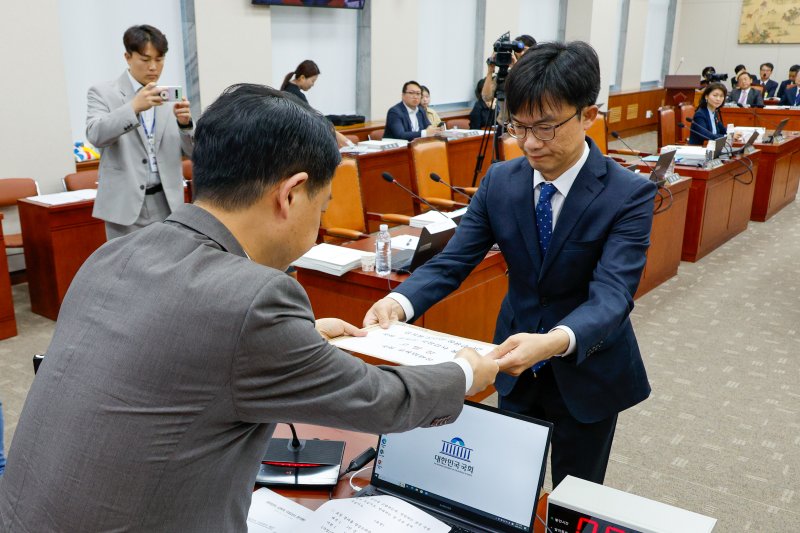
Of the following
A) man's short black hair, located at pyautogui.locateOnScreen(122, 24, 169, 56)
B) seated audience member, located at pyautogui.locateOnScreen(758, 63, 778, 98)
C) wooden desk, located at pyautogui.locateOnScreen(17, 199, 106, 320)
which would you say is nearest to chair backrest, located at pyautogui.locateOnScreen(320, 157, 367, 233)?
man's short black hair, located at pyautogui.locateOnScreen(122, 24, 169, 56)

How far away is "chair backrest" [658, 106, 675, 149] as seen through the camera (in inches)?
294

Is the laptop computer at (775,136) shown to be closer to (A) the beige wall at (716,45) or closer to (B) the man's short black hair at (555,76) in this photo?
(B) the man's short black hair at (555,76)

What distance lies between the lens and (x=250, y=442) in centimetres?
101

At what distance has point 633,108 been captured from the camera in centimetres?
1359

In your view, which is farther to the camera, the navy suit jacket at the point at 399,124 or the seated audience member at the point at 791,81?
the seated audience member at the point at 791,81

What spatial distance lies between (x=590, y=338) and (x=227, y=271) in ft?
3.04

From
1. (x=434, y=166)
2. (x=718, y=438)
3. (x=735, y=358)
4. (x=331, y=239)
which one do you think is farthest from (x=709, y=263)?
(x=331, y=239)

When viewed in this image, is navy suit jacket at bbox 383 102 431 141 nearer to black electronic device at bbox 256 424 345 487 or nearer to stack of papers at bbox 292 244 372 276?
stack of papers at bbox 292 244 372 276

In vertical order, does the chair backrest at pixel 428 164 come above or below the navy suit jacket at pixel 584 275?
below

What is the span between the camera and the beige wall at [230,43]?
6.77 m

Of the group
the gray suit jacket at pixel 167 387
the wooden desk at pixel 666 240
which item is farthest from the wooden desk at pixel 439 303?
the gray suit jacket at pixel 167 387

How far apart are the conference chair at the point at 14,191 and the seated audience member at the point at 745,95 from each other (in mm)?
9321

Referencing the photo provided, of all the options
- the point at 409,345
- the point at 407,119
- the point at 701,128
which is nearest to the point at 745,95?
the point at 701,128

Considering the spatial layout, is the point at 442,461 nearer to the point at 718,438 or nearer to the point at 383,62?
the point at 718,438
